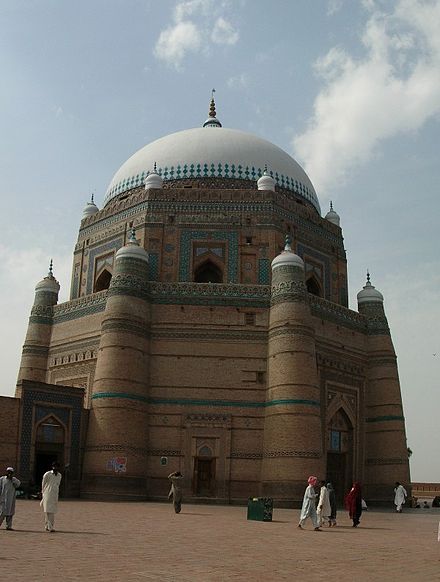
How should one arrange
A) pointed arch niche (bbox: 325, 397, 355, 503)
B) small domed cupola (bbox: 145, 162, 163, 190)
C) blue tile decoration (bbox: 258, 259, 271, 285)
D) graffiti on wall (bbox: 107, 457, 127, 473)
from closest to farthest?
graffiti on wall (bbox: 107, 457, 127, 473), pointed arch niche (bbox: 325, 397, 355, 503), blue tile decoration (bbox: 258, 259, 271, 285), small domed cupola (bbox: 145, 162, 163, 190)

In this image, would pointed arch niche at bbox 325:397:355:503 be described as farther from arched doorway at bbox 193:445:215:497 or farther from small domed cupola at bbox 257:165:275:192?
small domed cupola at bbox 257:165:275:192

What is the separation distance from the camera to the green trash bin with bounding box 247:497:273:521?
13258 mm

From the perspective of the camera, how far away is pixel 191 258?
2295 cm

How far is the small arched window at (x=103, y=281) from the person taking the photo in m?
24.7

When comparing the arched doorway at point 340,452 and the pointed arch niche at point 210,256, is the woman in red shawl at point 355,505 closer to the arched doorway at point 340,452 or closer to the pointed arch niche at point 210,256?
the arched doorway at point 340,452

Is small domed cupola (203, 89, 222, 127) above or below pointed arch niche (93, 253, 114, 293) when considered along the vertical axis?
above

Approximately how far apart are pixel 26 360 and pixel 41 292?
2447 millimetres

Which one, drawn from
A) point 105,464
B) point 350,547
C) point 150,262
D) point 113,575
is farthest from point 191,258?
point 113,575

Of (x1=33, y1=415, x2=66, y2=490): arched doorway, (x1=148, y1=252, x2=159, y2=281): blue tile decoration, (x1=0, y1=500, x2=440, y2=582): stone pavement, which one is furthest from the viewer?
(x1=148, y1=252, x2=159, y2=281): blue tile decoration

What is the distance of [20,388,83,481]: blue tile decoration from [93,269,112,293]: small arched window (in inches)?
210

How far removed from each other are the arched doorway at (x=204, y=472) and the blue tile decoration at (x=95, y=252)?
7485 mm

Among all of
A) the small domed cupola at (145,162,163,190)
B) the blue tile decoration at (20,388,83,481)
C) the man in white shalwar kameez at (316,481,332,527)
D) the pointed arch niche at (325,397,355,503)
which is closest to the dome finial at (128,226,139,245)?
the small domed cupola at (145,162,163,190)

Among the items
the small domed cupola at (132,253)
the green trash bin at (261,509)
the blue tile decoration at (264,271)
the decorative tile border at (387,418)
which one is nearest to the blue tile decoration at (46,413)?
the small domed cupola at (132,253)

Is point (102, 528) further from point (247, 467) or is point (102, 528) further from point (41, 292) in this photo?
point (41, 292)
